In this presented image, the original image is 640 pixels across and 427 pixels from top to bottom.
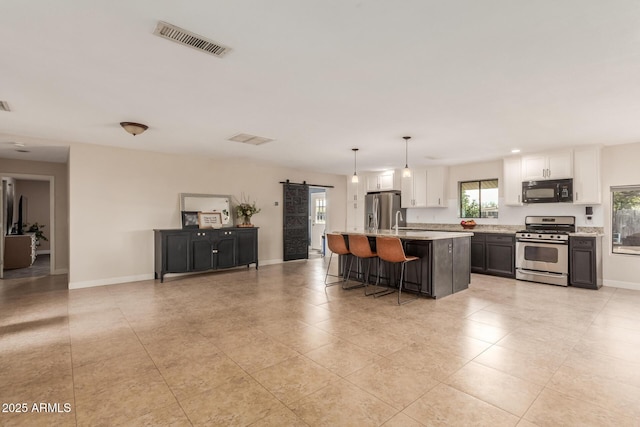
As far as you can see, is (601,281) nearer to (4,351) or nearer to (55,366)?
(55,366)

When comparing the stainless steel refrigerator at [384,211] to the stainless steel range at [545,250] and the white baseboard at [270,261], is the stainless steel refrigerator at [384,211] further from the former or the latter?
the stainless steel range at [545,250]

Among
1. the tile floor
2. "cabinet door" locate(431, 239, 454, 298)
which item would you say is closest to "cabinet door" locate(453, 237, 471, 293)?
"cabinet door" locate(431, 239, 454, 298)

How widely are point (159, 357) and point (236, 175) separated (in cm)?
488

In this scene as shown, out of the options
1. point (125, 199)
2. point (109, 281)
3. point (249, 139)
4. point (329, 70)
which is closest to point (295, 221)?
point (249, 139)

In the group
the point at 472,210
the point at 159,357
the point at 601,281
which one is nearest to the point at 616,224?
the point at 601,281

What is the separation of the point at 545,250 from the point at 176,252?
6.48 metres

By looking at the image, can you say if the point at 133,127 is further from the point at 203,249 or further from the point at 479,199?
the point at 479,199

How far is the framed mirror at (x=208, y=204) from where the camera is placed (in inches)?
247

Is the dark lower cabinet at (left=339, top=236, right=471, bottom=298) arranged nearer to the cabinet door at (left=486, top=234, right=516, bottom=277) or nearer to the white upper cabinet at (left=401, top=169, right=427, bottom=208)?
the cabinet door at (left=486, top=234, right=516, bottom=277)

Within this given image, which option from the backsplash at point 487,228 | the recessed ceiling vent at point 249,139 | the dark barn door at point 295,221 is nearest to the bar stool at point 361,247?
the recessed ceiling vent at point 249,139

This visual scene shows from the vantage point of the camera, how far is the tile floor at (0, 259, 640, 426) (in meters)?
1.91

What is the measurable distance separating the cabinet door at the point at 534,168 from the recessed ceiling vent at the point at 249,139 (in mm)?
4690

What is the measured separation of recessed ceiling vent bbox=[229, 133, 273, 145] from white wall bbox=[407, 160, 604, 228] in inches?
177

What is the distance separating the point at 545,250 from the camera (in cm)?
545
